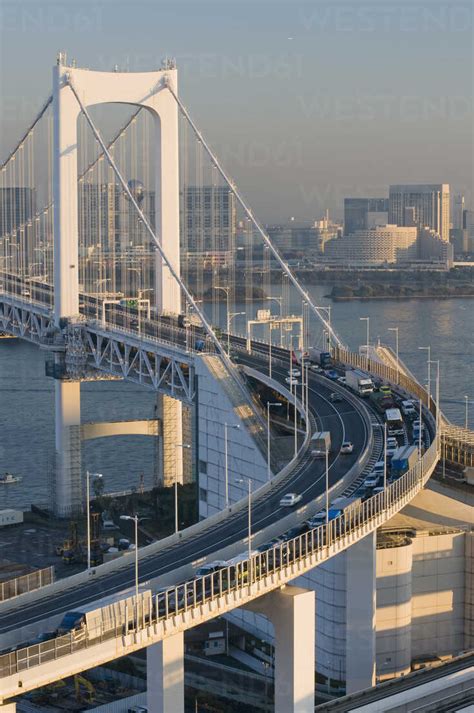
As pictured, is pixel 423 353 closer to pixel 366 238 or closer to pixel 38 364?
pixel 38 364

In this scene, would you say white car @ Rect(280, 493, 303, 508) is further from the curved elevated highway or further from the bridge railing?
the bridge railing

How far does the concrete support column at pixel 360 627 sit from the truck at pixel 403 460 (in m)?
1.05

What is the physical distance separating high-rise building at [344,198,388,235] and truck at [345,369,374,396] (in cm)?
6585

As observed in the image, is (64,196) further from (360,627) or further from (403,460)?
(360,627)

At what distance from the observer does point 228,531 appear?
12.2 meters

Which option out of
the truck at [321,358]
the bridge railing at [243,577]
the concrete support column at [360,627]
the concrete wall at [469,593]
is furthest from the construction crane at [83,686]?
the truck at [321,358]

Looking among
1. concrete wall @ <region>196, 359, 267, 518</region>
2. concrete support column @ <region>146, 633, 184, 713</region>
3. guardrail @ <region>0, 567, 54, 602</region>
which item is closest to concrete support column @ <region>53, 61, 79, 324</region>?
concrete wall @ <region>196, 359, 267, 518</region>

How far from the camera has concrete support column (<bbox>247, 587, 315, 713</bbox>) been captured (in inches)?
437

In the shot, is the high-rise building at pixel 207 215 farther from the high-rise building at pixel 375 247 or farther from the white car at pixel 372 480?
the high-rise building at pixel 375 247

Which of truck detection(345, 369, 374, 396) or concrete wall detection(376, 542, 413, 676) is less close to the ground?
truck detection(345, 369, 374, 396)

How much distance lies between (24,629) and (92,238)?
35.5 meters

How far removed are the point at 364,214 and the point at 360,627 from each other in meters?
77.4

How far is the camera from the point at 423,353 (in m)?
36.2

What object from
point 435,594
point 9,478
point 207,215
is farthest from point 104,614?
point 207,215
